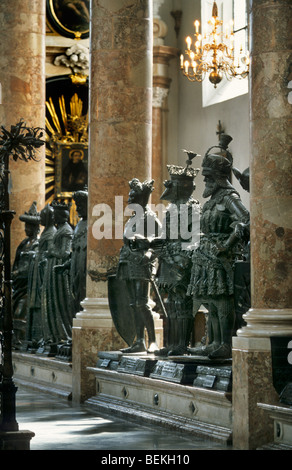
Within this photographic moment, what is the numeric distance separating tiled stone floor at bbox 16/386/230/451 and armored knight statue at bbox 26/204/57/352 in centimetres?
290

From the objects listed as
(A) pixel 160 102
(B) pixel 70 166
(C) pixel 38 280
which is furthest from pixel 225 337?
(B) pixel 70 166

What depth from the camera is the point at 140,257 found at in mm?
11016

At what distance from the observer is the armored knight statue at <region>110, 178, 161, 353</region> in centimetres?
1100

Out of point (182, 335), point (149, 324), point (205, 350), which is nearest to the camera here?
point (205, 350)

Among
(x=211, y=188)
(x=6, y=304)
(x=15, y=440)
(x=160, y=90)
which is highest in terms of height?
(x=160, y=90)

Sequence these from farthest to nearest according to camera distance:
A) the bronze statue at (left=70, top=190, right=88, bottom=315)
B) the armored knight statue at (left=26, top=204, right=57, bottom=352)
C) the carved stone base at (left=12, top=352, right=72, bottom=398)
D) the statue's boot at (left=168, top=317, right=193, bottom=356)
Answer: the armored knight statue at (left=26, top=204, right=57, bottom=352), the carved stone base at (left=12, top=352, right=72, bottom=398), the bronze statue at (left=70, top=190, right=88, bottom=315), the statue's boot at (left=168, top=317, right=193, bottom=356)

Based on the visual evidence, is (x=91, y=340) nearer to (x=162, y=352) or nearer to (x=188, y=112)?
(x=162, y=352)

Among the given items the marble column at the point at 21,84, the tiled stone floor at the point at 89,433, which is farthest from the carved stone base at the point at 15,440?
the marble column at the point at 21,84

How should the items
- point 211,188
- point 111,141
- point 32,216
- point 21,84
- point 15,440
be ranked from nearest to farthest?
point 15,440
point 211,188
point 111,141
point 32,216
point 21,84

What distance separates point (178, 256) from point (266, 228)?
81.8 inches

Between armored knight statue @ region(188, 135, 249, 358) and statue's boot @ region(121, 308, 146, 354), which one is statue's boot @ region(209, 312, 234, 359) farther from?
statue's boot @ region(121, 308, 146, 354)

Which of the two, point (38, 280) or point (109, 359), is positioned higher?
point (38, 280)

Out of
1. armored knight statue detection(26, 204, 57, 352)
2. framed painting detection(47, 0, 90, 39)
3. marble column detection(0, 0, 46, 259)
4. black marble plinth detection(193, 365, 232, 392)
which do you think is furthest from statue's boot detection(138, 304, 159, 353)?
framed painting detection(47, 0, 90, 39)

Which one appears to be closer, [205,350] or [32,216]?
[205,350]
